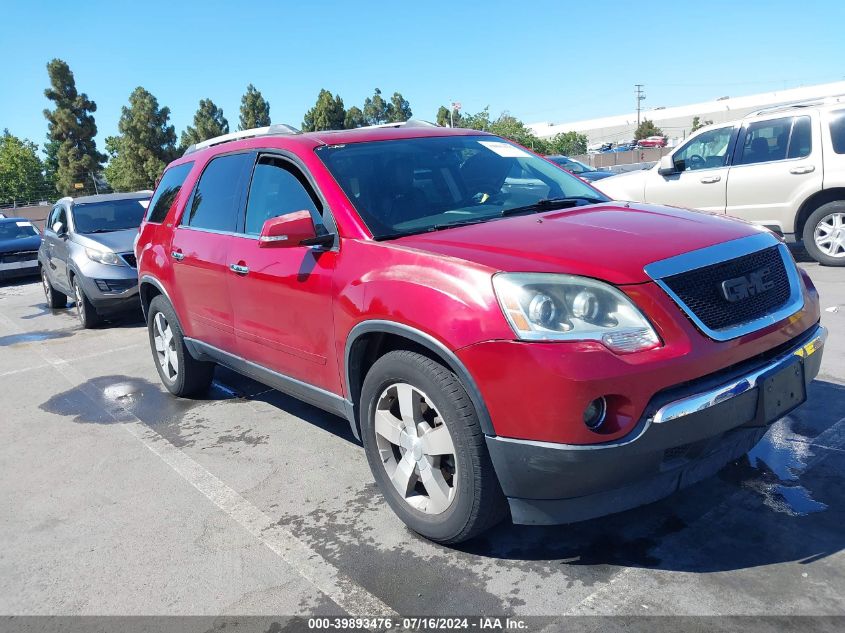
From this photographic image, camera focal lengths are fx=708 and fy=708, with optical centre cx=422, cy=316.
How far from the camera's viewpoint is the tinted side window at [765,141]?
8555mm

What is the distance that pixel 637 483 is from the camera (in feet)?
8.50

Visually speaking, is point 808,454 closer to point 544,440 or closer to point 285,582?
point 544,440

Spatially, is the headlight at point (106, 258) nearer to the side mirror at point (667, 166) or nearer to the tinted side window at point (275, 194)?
the tinted side window at point (275, 194)

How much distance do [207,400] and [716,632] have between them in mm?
4238

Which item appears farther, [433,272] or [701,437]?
[433,272]

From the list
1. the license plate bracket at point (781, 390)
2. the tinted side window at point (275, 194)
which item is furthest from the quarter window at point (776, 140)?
the tinted side window at point (275, 194)

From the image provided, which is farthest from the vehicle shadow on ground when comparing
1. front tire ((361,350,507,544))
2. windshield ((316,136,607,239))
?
windshield ((316,136,607,239))

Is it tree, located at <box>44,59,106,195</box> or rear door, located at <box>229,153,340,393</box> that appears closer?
rear door, located at <box>229,153,340,393</box>

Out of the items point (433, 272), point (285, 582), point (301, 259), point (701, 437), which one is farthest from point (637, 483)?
point (301, 259)

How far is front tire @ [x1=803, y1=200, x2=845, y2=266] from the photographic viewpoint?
27.2 feet

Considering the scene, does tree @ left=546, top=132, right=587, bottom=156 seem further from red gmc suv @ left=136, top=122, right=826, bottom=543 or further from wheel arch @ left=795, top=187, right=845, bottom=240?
red gmc suv @ left=136, top=122, right=826, bottom=543

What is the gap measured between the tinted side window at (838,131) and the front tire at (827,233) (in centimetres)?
62

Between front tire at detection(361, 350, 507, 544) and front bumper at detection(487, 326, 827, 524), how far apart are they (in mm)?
118

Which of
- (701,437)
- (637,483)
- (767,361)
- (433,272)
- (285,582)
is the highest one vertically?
(433,272)
